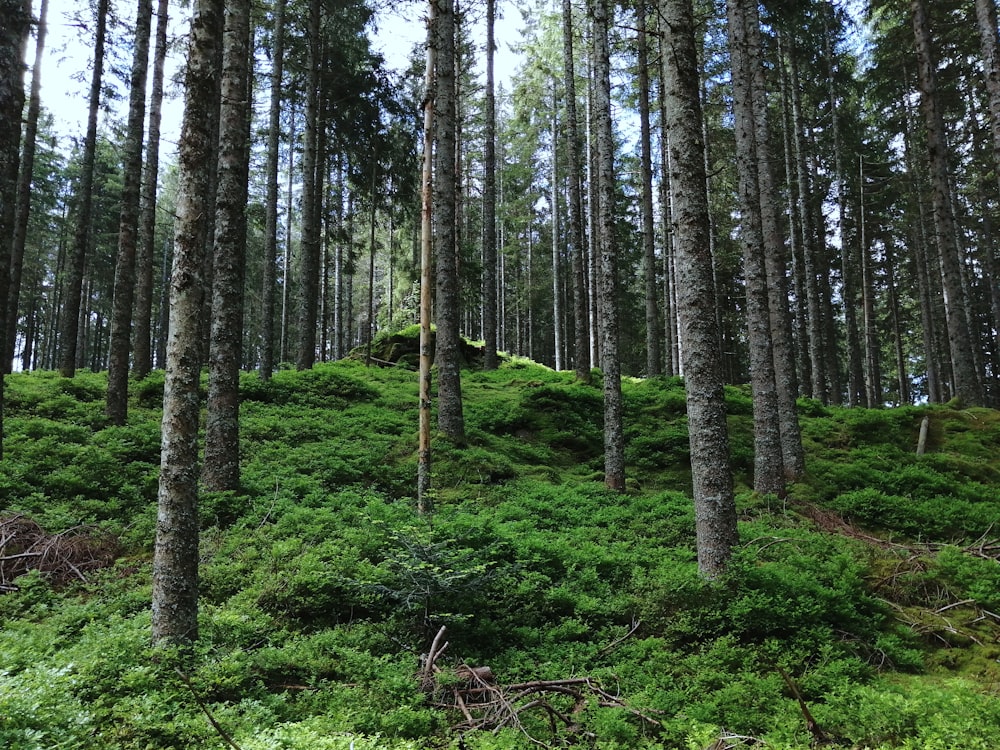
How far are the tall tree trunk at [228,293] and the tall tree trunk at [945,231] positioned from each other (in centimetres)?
1550

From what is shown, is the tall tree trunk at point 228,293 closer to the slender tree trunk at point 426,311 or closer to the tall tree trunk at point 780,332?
the slender tree trunk at point 426,311

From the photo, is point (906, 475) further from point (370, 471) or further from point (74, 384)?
point (74, 384)

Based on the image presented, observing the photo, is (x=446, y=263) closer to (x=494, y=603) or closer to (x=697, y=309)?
(x=697, y=309)

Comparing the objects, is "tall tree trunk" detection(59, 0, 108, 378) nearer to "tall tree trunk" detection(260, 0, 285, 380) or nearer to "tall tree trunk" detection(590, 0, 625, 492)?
"tall tree trunk" detection(260, 0, 285, 380)

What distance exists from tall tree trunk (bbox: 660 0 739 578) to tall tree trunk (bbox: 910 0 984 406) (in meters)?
10.6

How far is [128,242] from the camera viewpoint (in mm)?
11492

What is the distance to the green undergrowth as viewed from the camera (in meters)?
3.77

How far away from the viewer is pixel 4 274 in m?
8.55

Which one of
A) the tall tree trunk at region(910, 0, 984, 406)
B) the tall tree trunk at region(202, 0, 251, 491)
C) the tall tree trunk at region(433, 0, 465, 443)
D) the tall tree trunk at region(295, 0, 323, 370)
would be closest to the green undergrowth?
the tall tree trunk at region(202, 0, 251, 491)

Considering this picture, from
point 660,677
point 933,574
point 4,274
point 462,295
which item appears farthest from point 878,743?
point 462,295

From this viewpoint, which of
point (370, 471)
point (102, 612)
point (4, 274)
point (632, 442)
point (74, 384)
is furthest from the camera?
point (74, 384)

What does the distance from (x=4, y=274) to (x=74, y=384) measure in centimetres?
545

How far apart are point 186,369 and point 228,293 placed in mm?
4057

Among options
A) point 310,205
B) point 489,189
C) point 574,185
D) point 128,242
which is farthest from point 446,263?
point 489,189
